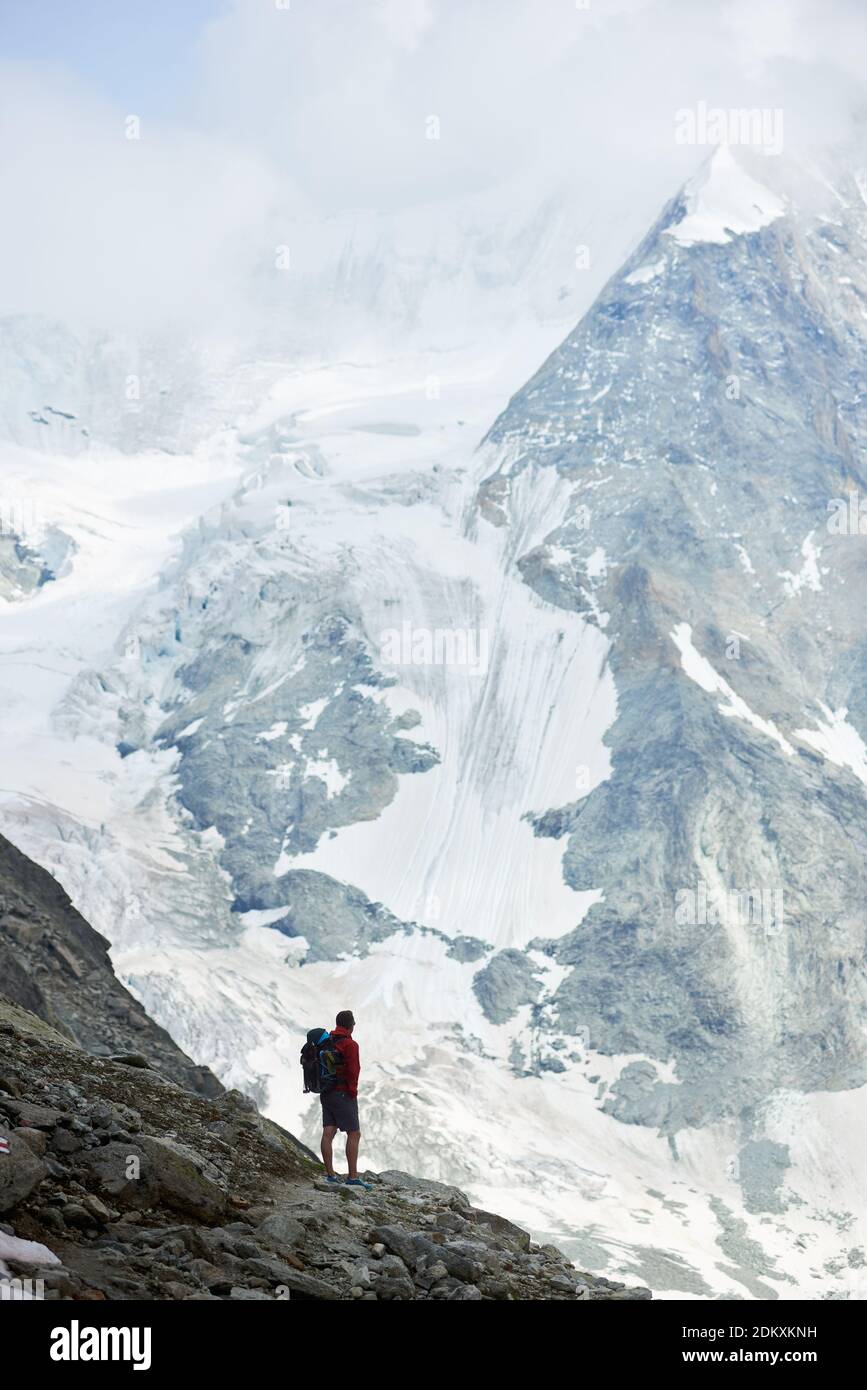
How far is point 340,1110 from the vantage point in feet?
80.4

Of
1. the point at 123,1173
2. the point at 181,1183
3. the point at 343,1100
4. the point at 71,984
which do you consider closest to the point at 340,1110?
the point at 343,1100

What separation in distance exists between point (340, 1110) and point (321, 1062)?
2.32 ft

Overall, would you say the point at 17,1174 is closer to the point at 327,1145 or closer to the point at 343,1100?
the point at 343,1100

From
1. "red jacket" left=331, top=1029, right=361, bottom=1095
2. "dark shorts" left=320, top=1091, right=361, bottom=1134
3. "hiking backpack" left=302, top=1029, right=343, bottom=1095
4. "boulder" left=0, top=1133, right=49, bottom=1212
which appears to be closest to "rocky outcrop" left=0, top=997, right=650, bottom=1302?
"boulder" left=0, top=1133, right=49, bottom=1212

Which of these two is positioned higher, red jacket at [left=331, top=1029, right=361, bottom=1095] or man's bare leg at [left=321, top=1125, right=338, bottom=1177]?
red jacket at [left=331, top=1029, right=361, bottom=1095]

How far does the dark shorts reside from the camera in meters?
24.4

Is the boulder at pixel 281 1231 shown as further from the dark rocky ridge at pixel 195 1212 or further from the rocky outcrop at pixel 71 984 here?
the rocky outcrop at pixel 71 984

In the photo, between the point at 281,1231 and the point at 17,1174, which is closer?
the point at 17,1174

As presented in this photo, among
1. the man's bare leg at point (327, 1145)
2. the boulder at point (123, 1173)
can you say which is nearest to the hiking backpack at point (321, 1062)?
the man's bare leg at point (327, 1145)

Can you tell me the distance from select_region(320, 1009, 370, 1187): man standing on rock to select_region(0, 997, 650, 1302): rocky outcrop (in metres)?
0.36

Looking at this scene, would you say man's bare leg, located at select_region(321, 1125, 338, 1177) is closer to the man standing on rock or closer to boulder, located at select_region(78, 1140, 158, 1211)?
the man standing on rock

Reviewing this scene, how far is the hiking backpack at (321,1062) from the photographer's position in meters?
24.6

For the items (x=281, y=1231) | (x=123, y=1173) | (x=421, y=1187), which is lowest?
(x=421, y=1187)
